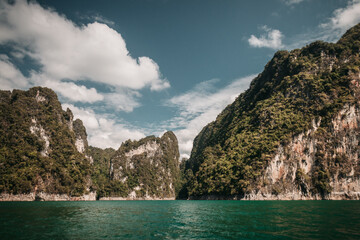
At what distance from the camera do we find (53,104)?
491ft

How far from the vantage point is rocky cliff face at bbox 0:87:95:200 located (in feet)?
286

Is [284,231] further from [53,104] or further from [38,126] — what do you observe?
[53,104]

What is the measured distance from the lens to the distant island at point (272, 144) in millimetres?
83750

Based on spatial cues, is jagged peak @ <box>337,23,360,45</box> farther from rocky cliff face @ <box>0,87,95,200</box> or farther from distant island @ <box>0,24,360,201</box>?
rocky cliff face @ <box>0,87,95,200</box>

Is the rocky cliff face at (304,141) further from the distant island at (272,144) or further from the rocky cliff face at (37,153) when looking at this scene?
the rocky cliff face at (37,153)

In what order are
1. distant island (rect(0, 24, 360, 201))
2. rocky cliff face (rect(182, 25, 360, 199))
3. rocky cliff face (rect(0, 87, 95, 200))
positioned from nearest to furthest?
1. rocky cliff face (rect(182, 25, 360, 199))
2. distant island (rect(0, 24, 360, 201))
3. rocky cliff face (rect(0, 87, 95, 200))

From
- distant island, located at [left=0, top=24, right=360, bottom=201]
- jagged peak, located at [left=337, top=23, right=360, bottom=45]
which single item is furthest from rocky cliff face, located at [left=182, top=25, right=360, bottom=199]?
distant island, located at [left=0, top=24, right=360, bottom=201]

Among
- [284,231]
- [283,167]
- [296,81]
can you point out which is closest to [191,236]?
[284,231]

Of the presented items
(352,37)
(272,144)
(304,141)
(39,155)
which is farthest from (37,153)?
(352,37)

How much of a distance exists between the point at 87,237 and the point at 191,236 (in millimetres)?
7810

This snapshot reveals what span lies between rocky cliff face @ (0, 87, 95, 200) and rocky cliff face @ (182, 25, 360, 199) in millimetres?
70430

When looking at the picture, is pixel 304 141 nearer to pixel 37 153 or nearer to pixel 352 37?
pixel 352 37

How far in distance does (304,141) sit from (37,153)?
12825 cm

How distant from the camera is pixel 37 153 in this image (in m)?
107
